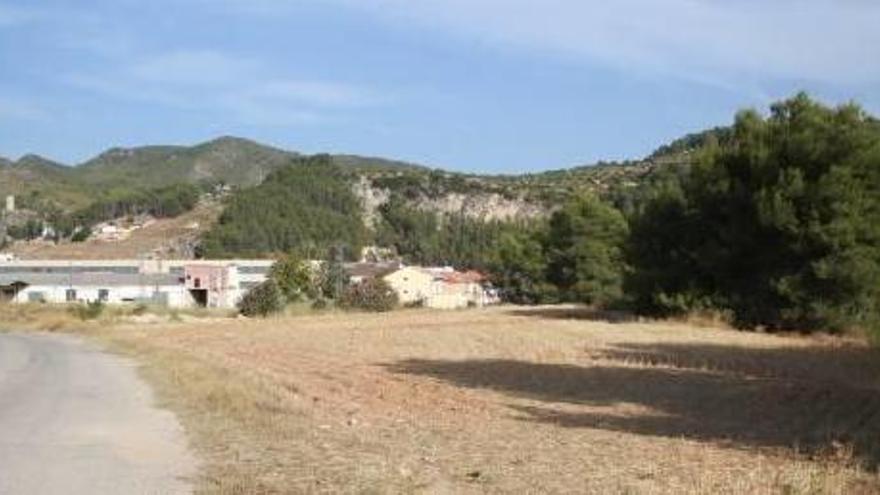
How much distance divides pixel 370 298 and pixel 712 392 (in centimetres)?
6751

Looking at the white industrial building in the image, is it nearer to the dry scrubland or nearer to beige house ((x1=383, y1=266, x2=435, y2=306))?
beige house ((x1=383, y1=266, x2=435, y2=306))

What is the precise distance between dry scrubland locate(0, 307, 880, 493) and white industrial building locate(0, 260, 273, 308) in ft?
386

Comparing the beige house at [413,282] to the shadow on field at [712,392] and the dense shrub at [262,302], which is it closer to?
the dense shrub at [262,302]

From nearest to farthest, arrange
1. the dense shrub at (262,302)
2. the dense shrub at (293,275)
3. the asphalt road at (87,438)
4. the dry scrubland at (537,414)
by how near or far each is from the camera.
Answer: the dry scrubland at (537,414)
the asphalt road at (87,438)
the dense shrub at (262,302)
the dense shrub at (293,275)

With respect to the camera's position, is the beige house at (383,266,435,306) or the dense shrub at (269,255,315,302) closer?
the dense shrub at (269,255,315,302)

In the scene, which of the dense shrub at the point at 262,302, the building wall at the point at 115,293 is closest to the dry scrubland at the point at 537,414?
the dense shrub at the point at 262,302

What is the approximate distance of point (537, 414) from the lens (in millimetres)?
18000

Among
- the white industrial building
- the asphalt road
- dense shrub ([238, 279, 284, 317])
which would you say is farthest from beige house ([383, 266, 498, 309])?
the asphalt road

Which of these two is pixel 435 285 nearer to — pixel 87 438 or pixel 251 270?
pixel 251 270

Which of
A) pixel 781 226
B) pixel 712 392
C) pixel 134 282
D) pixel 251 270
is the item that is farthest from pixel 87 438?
pixel 251 270

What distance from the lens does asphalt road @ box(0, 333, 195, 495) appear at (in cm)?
1216

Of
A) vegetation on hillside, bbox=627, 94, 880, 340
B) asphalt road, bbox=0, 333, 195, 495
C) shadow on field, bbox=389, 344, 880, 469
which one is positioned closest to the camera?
asphalt road, bbox=0, 333, 195, 495

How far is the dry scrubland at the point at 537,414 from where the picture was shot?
1185 cm

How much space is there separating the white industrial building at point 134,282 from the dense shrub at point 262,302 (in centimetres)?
5069
